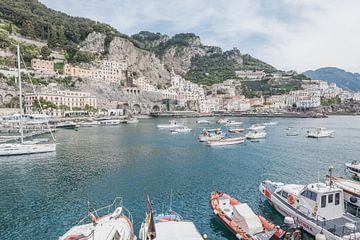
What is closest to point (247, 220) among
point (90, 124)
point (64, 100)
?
point (90, 124)

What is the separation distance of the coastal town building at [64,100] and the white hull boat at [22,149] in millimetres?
55975

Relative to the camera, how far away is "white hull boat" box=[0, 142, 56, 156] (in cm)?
3772

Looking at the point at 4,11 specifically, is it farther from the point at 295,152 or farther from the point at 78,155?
the point at 295,152

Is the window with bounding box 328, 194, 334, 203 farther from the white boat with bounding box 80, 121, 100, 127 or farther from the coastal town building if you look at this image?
the coastal town building

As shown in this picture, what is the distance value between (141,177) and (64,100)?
86.3 metres

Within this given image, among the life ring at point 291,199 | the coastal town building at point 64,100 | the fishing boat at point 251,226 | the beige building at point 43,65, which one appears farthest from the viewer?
the beige building at point 43,65

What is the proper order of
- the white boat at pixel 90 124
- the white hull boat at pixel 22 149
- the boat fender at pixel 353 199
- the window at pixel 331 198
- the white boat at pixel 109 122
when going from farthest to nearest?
the white boat at pixel 109 122 → the white boat at pixel 90 124 → the white hull boat at pixel 22 149 → the boat fender at pixel 353 199 → the window at pixel 331 198

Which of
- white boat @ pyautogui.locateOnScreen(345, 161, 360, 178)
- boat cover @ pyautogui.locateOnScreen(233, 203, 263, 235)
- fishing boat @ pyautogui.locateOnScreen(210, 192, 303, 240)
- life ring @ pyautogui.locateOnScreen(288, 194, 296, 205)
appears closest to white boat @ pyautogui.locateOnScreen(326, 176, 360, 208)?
life ring @ pyautogui.locateOnScreen(288, 194, 296, 205)

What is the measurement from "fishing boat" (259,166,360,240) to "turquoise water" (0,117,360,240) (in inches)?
94.2

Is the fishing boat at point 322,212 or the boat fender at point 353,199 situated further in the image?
the boat fender at point 353,199

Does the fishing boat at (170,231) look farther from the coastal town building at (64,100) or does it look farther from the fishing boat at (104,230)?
the coastal town building at (64,100)

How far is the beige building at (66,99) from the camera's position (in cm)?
9356

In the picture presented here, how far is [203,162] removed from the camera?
3475 cm

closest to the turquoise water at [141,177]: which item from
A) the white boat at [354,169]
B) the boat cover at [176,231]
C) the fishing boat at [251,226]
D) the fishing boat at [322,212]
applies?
the fishing boat at [251,226]
